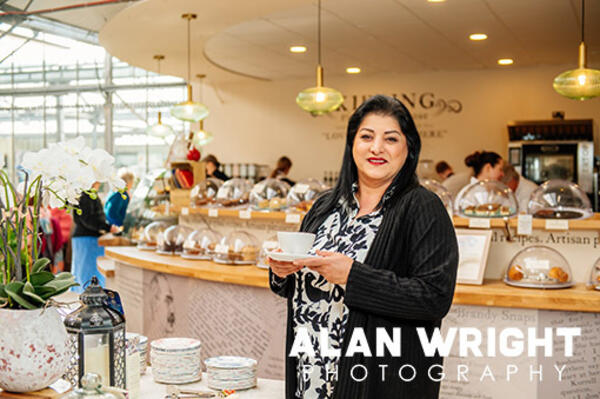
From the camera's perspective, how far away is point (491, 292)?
11.8 feet

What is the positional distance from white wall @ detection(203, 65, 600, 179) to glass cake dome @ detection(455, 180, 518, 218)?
5752 millimetres

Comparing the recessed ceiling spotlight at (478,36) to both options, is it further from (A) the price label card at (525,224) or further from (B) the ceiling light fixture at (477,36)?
(A) the price label card at (525,224)

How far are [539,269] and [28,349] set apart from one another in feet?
9.73

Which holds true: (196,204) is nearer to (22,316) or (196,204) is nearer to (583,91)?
(583,91)

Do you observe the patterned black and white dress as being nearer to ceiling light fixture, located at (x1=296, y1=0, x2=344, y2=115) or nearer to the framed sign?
the framed sign

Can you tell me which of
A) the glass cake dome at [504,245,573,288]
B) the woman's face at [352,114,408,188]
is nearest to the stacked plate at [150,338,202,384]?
the woman's face at [352,114,408,188]

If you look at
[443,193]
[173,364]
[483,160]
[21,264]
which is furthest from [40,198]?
[483,160]

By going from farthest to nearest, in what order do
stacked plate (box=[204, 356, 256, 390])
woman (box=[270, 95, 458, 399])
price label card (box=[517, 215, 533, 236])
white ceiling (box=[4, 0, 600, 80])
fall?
1. white ceiling (box=[4, 0, 600, 80])
2. price label card (box=[517, 215, 533, 236])
3. stacked plate (box=[204, 356, 256, 390])
4. woman (box=[270, 95, 458, 399])

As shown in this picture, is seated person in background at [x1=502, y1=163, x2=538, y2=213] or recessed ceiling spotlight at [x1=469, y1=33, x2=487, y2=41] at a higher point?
recessed ceiling spotlight at [x1=469, y1=33, x2=487, y2=41]

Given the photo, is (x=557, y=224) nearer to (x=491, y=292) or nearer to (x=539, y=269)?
(x=539, y=269)

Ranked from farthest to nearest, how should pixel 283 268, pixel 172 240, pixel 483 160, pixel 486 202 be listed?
pixel 483 160 < pixel 172 240 < pixel 486 202 < pixel 283 268

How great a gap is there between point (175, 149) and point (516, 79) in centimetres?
518

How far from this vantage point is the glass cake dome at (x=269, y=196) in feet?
16.7

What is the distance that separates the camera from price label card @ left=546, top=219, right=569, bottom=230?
3883 millimetres
